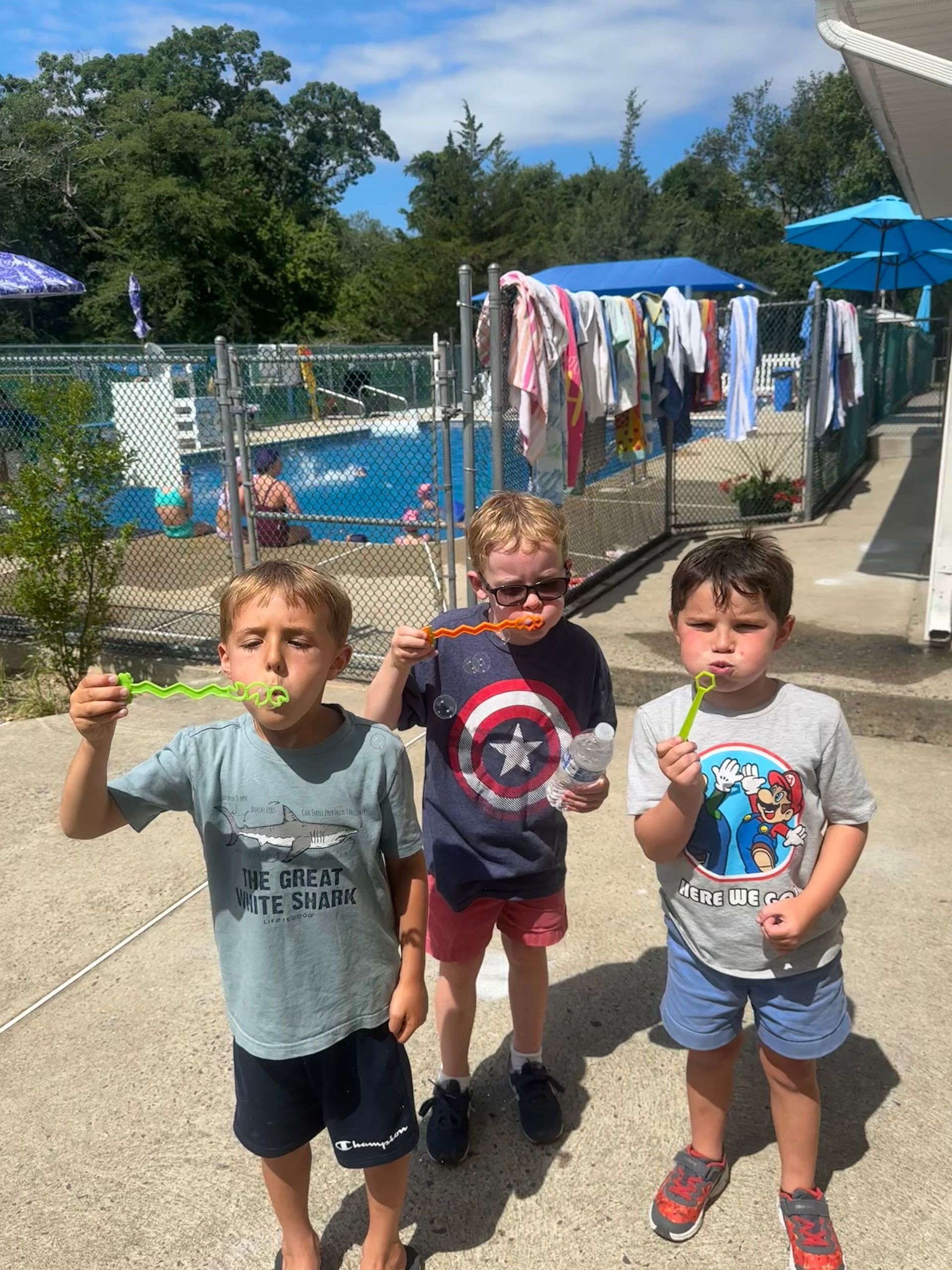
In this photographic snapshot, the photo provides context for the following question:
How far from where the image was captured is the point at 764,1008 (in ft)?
6.23

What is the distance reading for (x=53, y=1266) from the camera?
1976 millimetres

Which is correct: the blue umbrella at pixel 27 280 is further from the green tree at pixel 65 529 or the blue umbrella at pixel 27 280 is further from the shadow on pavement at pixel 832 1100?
the shadow on pavement at pixel 832 1100

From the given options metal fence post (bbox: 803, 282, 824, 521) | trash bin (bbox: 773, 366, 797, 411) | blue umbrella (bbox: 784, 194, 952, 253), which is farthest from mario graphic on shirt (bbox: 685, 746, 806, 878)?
trash bin (bbox: 773, 366, 797, 411)

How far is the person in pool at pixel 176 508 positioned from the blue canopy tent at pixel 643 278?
445 inches

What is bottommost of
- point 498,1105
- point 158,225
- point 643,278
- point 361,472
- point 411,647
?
point 498,1105

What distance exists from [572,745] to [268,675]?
0.72 m

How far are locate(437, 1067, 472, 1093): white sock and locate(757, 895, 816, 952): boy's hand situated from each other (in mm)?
931

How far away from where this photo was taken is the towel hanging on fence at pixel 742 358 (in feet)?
26.3

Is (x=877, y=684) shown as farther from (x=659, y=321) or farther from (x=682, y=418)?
(x=682, y=418)

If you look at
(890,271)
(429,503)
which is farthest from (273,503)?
(890,271)

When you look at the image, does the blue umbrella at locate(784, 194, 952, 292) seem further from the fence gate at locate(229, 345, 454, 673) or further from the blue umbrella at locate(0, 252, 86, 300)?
the blue umbrella at locate(0, 252, 86, 300)

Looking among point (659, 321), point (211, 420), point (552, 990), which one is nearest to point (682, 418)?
point (659, 321)

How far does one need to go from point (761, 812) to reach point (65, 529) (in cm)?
449

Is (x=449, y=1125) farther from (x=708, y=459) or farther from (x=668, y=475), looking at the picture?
(x=708, y=459)
